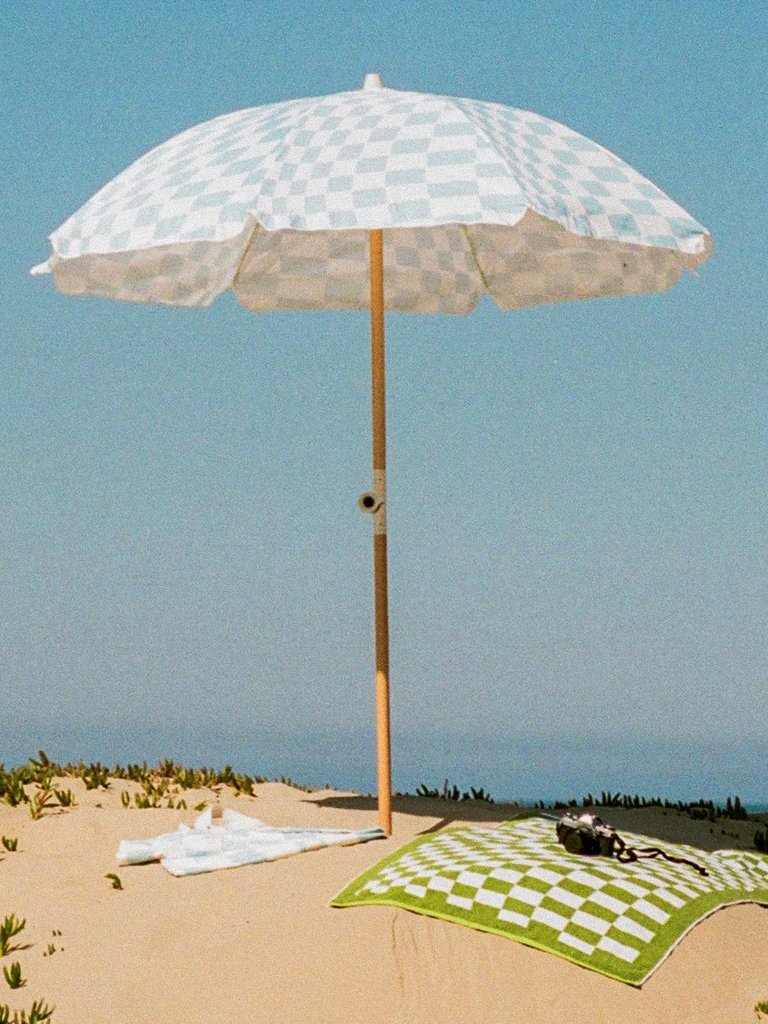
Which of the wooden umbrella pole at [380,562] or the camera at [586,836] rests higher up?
the wooden umbrella pole at [380,562]

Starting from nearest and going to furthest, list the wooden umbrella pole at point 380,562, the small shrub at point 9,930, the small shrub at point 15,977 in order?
the small shrub at point 15,977 → the small shrub at point 9,930 → the wooden umbrella pole at point 380,562

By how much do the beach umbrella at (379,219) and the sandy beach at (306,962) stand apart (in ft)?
4.77

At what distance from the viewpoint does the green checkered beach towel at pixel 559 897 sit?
564 centimetres

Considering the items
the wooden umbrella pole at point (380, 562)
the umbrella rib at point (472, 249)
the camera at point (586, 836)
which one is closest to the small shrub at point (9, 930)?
the wooden umbrella pole at point (380, 562)

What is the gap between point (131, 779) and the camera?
932 cm

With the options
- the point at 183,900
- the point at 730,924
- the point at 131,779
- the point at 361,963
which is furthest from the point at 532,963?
the point at 131,779

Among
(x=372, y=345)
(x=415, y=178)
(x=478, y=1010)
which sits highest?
(x=415, y=178)

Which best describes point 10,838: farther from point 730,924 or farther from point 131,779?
point 730,924

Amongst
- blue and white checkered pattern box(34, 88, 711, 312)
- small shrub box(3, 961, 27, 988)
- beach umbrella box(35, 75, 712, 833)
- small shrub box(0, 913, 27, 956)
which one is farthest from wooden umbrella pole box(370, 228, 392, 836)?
small shrub box(3, 961, 27, 988)

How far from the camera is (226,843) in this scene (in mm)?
7094

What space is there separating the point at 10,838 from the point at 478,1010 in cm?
354

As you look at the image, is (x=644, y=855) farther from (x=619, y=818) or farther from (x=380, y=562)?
(x=619, y=818)

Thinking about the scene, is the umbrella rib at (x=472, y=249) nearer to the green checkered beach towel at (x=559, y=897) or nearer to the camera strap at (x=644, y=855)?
the camera strap at (x=644, y=855)

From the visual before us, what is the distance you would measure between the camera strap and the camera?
42 millimetres
